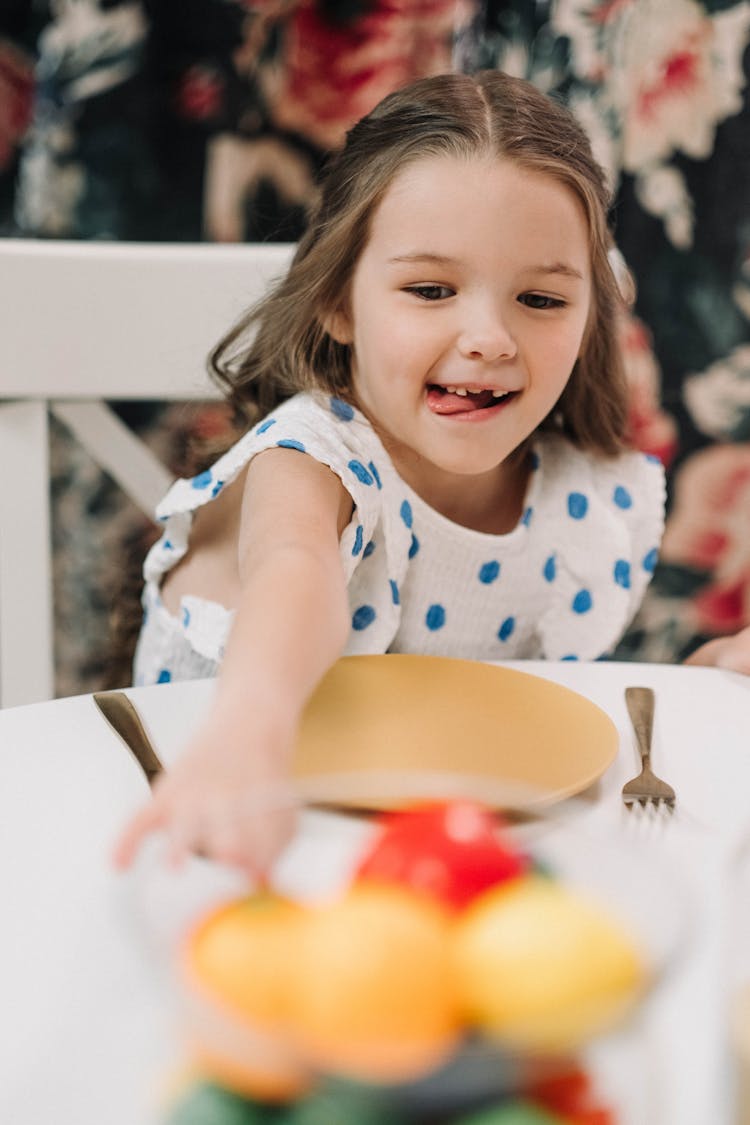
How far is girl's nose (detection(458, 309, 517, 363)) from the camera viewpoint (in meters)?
0.86

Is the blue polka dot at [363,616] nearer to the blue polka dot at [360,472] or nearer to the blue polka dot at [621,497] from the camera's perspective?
the blue polka dot at [360,472]

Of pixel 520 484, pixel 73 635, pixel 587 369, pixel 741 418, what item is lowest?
pixel 73 635

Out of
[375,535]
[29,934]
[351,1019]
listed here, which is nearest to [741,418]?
[375,535]

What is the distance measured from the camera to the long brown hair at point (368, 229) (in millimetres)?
900

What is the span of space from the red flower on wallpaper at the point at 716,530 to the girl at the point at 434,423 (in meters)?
0.50

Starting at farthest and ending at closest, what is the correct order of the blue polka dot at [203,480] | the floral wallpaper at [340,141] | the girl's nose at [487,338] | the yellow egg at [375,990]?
the floral wallpaper at [340,141] → the blue polka dot at [203,480] → the girl's nose at [487,338] → the yellow egg at [375,990]

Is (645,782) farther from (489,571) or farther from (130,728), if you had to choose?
(489,571)

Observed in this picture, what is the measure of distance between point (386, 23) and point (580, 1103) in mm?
1316

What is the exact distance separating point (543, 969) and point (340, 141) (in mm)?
1291

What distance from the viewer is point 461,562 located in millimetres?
1086

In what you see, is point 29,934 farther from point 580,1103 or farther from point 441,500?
point 441,500

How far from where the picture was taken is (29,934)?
42 cm

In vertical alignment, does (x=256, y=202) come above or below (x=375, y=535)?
above

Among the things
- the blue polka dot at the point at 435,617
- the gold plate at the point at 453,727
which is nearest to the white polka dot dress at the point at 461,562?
the blue polka dot at the point at 435,617
